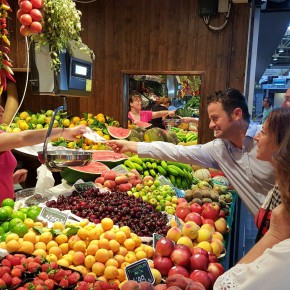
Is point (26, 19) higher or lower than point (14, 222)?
higher

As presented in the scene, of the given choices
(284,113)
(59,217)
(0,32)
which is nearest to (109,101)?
(0,32)

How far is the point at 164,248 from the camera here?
1.85 meters

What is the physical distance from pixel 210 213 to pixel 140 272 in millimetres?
1031

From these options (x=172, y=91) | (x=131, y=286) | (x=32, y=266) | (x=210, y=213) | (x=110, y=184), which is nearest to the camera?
(x=131, y=286)

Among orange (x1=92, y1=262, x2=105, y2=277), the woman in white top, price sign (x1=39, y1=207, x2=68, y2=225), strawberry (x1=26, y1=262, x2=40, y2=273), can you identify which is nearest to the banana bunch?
price sign (x1=39, y1=207, x2=68, y2=225)

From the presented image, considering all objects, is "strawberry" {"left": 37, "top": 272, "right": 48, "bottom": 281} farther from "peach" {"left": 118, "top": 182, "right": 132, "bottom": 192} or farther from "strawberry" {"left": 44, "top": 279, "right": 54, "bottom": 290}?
"peach" {"left": 118, "top": 182, "right": 132, "bottom": 192}

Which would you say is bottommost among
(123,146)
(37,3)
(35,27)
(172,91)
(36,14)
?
(123,146)

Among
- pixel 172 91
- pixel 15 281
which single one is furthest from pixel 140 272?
pixel 172 91

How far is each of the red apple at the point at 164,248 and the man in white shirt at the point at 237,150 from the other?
3.63 ft

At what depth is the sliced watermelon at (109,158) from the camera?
13.1 ft

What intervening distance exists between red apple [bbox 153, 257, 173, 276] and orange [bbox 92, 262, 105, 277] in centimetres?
29

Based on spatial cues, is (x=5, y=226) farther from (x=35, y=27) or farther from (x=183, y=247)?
(x=35, y=27)

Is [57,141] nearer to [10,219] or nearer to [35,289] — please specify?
[10,219]

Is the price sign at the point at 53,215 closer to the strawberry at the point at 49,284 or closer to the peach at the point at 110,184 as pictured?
the strawberry at the point at 49,284
